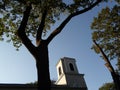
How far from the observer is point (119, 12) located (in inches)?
902

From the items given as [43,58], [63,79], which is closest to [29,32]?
[43,58]

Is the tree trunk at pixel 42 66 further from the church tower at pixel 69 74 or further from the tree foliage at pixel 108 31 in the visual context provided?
the church tower at pixel 69 74

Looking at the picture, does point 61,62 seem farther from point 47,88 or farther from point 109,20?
point 47,88

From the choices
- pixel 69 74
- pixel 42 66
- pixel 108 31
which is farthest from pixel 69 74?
pixel 42 66

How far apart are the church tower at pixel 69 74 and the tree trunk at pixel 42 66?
3034 cm

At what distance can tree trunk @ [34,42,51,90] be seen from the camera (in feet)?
27.8

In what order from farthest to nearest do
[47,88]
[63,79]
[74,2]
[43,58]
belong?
[63,79] → [74,2] → [43,58] → [47,88]

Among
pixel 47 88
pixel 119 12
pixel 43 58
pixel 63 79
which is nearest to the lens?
pixel 47 88

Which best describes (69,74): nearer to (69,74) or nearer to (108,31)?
(69,74)

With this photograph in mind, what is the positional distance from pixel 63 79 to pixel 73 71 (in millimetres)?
2953

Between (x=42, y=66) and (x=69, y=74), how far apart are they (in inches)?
1256

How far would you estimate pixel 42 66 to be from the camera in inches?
357

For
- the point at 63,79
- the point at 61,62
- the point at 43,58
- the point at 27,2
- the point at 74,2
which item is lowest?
the point at 43,58

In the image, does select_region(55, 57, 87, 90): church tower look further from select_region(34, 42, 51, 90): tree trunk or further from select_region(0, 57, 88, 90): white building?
select_region(34, 42, 51, 90): tree trunk
